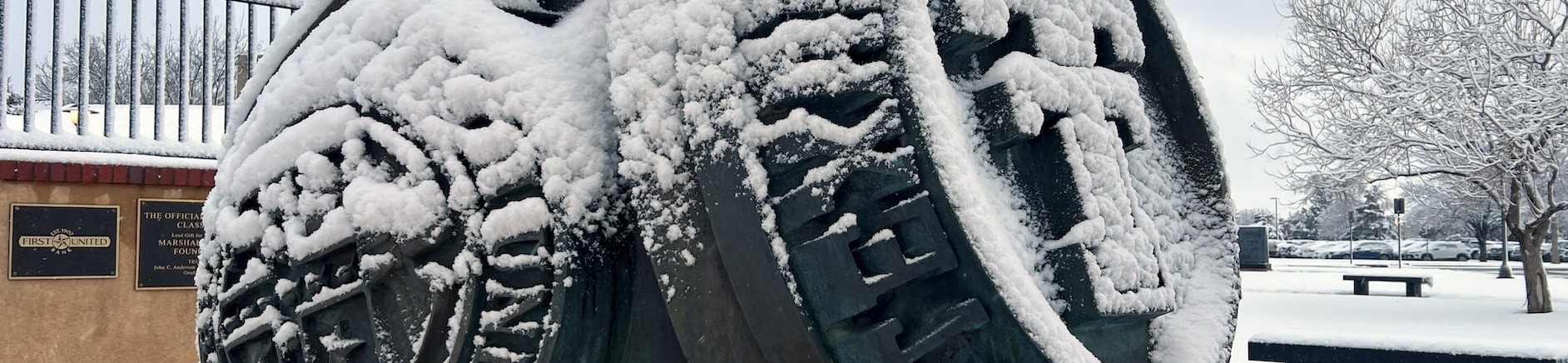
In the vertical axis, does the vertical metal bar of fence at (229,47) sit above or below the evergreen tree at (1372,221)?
above

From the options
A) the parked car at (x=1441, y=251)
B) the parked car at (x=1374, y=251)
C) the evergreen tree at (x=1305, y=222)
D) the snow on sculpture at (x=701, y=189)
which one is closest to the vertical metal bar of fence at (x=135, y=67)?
the snow on sculpture at (x=701, y=189)

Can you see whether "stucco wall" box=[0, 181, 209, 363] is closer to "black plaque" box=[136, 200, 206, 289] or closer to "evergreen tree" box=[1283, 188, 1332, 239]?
"black plaque" box=[136, 200, 206, 289]

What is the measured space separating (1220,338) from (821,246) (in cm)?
71

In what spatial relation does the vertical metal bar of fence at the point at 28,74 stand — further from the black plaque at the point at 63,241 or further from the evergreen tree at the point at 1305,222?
the evergreen tree at the point at 1305,222

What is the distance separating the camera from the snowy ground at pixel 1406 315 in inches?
264

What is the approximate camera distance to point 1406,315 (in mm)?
12344

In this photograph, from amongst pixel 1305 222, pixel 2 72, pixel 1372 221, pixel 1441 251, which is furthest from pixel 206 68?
pixel 1305 222

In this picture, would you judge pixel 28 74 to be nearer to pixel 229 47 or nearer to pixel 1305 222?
pixel 229 47

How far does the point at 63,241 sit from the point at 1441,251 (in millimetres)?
43818

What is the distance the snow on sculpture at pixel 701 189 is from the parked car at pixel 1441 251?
145 ft

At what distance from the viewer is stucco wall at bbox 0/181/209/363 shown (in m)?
5.68

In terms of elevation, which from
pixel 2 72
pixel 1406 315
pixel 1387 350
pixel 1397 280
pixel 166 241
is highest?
pixel 2 72

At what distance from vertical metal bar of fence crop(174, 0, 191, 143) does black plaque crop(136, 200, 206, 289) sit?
43 centimetres

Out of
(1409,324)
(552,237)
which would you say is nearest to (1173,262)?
(552,237)
